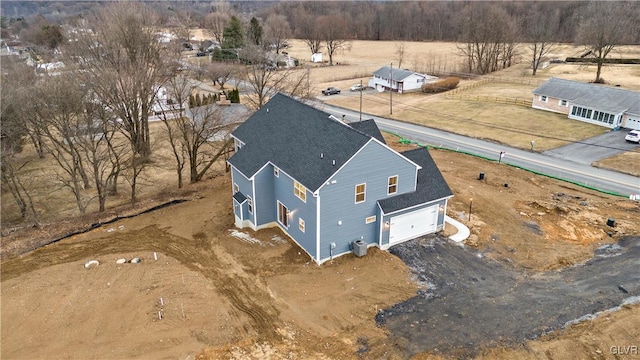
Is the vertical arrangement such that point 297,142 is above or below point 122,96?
below

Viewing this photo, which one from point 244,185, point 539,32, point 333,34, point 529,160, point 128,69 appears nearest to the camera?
point 244,185

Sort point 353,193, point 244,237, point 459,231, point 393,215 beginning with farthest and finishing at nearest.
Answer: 1. point 459,231
2. point 244,237
3. point 393,215
4. point 353,193

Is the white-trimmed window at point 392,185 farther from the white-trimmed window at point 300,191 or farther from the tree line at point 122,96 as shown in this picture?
the tree line at point 122,96

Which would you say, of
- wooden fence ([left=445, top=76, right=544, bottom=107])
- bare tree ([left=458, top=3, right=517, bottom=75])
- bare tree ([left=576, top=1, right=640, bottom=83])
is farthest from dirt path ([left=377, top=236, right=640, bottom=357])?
bare tree ([left=458, top=3, right=517, bottom=75])

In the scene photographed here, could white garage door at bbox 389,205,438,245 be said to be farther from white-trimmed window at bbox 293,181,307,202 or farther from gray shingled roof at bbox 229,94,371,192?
white-trimmed window at bbox 293,181,307,202

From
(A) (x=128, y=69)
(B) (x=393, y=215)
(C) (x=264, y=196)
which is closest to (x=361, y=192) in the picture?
(B) (x=393, y=215)

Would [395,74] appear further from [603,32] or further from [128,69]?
[128,69]
